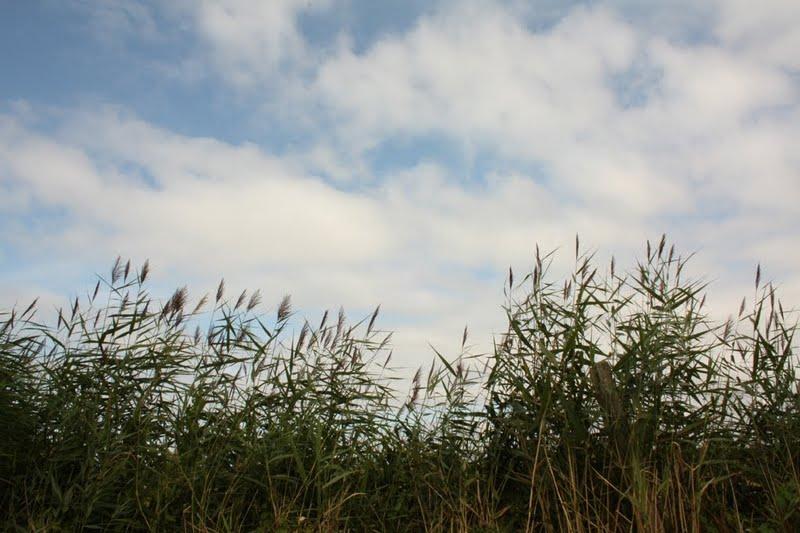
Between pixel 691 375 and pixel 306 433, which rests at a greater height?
pixel 691 375

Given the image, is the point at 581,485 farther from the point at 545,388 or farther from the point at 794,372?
the point at 794,372

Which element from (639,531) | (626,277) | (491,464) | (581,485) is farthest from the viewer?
(626,277)

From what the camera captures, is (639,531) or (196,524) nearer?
(639,531)

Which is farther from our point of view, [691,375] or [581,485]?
[691,375]

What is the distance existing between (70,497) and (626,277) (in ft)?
12.9

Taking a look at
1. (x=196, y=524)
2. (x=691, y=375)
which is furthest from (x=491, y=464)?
(x=196, y=524)

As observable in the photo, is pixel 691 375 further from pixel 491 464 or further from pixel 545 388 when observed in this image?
pixel 491 464

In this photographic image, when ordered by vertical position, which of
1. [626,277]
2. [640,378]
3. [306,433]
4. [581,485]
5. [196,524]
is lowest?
[196,524]

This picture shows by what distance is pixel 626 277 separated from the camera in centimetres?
484

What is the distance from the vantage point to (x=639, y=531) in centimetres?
347

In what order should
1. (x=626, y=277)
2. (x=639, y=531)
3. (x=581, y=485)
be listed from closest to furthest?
1. (x=639, y=531)
2. (x=581, y=485)
3. (x=626, y=277)

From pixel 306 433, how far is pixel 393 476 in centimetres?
66

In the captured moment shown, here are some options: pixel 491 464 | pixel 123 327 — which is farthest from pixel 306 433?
pixel 123 327

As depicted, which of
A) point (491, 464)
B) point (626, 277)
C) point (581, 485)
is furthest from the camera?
point (626, 277)
